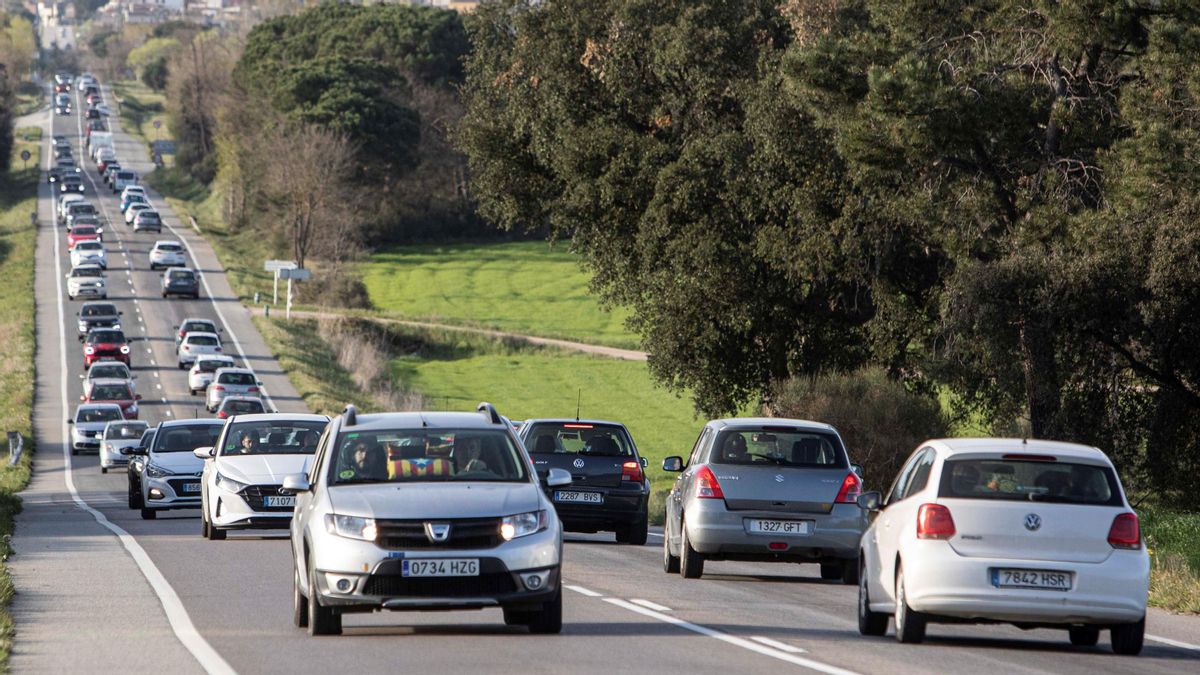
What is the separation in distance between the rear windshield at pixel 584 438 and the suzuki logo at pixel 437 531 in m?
10.4

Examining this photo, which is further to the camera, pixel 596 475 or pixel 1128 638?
pixel 596 475

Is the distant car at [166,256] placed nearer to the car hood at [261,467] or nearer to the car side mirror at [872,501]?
the car hood at [261,467]

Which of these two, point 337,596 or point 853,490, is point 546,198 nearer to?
point 853,490

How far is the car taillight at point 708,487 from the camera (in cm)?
1736

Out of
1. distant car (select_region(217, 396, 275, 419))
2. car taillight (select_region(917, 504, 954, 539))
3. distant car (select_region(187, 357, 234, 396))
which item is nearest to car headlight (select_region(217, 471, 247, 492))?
car taillight (select_region(917, 504, 954, 539))

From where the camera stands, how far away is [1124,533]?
39.6 feet

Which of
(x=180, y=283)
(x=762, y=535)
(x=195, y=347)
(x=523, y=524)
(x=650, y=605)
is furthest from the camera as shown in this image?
(x=180, y=283)

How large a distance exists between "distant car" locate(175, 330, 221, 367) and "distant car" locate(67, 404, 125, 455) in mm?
14694

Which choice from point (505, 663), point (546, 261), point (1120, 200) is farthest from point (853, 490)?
point (546, 261)

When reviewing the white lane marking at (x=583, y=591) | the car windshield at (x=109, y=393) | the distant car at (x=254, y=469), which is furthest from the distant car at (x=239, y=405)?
the white lane marking at (x=583, y=591)

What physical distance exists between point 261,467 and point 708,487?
647 centimetres

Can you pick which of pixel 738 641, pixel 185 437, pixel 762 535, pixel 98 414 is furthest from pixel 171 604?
pixel 98 414

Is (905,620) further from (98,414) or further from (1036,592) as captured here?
(98,414)

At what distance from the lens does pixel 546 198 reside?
3975cm
